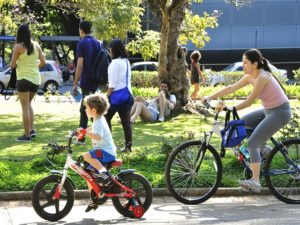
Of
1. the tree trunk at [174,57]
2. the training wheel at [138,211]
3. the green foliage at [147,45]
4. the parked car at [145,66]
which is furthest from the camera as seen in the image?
the parked car at [145,66]

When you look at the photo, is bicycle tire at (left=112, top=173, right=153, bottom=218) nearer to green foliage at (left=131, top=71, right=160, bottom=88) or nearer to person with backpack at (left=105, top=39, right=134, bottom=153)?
person with backpack at (left=105, top=39, right=134, bottom=153)

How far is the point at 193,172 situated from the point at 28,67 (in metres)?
4.44

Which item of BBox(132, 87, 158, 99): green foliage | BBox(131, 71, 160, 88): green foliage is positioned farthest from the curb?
BBox(131, 71, 160, 88): green foliage

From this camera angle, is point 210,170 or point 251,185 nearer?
point 251,185

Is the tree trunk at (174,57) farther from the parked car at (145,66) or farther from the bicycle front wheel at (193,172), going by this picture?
the parked car at (145,66)

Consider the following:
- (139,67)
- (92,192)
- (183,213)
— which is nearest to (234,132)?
(183,213)

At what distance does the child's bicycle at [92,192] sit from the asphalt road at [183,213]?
0.11 meters

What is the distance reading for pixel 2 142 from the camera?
11.9 meters

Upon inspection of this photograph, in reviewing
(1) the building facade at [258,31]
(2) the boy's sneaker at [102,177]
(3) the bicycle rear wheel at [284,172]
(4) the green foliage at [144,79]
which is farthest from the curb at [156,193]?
(1) the building facade at [258,31]

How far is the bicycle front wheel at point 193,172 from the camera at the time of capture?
769 cm

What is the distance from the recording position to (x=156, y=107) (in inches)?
626

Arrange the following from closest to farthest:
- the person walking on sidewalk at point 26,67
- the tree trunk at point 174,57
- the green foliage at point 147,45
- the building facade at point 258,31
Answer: the person walking on sidewalk at point 26,67 → the tree trunk at point 174,57 → the green foliage at point 147,45 → the building facade at point 258,31

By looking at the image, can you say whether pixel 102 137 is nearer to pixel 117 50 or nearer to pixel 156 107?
pixel 117 50

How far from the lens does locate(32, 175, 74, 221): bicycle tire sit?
671 centimetres
